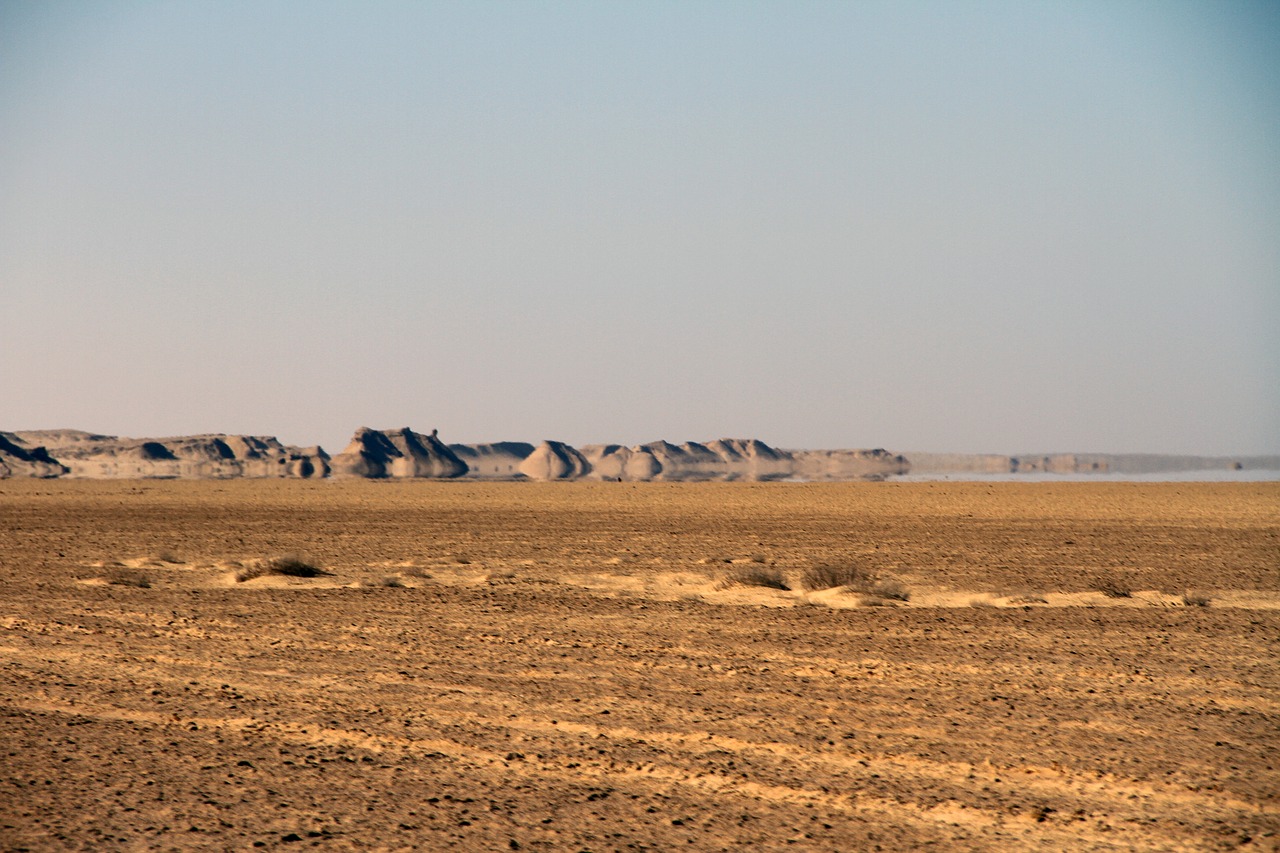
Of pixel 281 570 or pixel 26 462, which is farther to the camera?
pixel 26 462

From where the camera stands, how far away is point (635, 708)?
10070mm

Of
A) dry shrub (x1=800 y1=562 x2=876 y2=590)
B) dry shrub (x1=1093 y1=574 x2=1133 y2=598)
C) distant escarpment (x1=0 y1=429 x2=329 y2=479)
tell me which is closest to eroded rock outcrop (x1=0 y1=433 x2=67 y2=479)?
distant escarpment (x1=0 y1=429 x2=329 y2=479)

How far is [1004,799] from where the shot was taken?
742 cm

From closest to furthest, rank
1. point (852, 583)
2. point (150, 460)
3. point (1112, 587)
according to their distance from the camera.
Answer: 1. point (1112, 587)
2. point (852, 583)
3. point (150, 460)

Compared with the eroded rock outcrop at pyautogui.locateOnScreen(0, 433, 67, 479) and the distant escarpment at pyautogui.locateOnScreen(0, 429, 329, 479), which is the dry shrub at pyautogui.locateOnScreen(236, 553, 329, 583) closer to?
the eroded rock outcrop at pyautogui.locateOnScreen(0, 433, 67, 479)

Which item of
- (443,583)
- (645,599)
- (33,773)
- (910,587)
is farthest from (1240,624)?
(33,773)

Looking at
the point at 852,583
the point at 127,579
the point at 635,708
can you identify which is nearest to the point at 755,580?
the point at 852,583

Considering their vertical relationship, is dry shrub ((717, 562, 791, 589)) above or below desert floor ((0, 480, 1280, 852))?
above

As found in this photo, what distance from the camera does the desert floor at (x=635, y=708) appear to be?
700cm

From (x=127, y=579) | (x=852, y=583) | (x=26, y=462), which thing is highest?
(x=852, y=583)

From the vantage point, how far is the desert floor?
700cm

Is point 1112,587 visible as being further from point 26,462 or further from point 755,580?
point 26,462

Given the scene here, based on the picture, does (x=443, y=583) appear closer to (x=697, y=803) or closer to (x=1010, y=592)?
(x=1010, y=592)

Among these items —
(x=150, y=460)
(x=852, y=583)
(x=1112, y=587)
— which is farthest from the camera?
(x=150, y=460)
